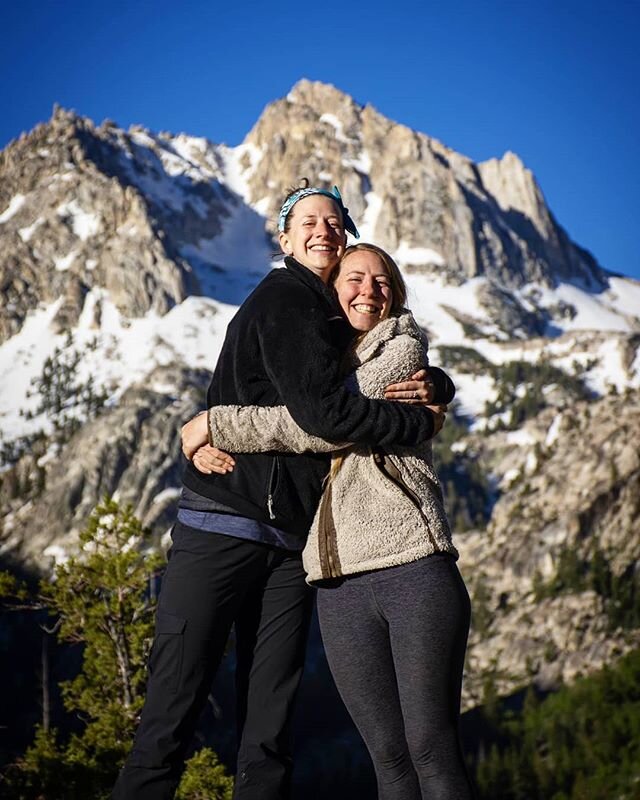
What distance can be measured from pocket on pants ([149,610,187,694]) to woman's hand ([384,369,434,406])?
71.9 inches

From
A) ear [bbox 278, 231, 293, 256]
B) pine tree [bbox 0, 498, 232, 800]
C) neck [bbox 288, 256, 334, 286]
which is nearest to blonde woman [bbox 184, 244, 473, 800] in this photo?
neck [bbox 288, 256, 334, 286]

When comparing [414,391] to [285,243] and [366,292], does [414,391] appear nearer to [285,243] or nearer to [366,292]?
[366,292]

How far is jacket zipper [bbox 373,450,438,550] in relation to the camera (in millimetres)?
4612

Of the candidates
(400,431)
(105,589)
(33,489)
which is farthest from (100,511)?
(33,489)

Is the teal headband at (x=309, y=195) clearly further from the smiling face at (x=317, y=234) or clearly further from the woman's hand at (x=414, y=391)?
the woman's hand at (x=414, y=391)

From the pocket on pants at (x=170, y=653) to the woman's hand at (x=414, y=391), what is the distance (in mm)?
1826

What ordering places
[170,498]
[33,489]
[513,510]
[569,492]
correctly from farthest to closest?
[33,489]
[170,498]
[513,510]
[569,492]

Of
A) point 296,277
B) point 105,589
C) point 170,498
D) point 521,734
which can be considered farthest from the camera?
point 170,498

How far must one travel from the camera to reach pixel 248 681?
17.4 ft

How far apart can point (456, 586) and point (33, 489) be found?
197 m

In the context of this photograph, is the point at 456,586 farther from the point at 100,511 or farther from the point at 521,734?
the point at 521,734

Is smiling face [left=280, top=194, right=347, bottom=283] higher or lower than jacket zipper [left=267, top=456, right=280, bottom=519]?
higher

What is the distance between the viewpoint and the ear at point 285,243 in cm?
554

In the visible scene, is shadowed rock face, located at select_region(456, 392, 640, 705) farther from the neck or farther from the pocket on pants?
the neck
